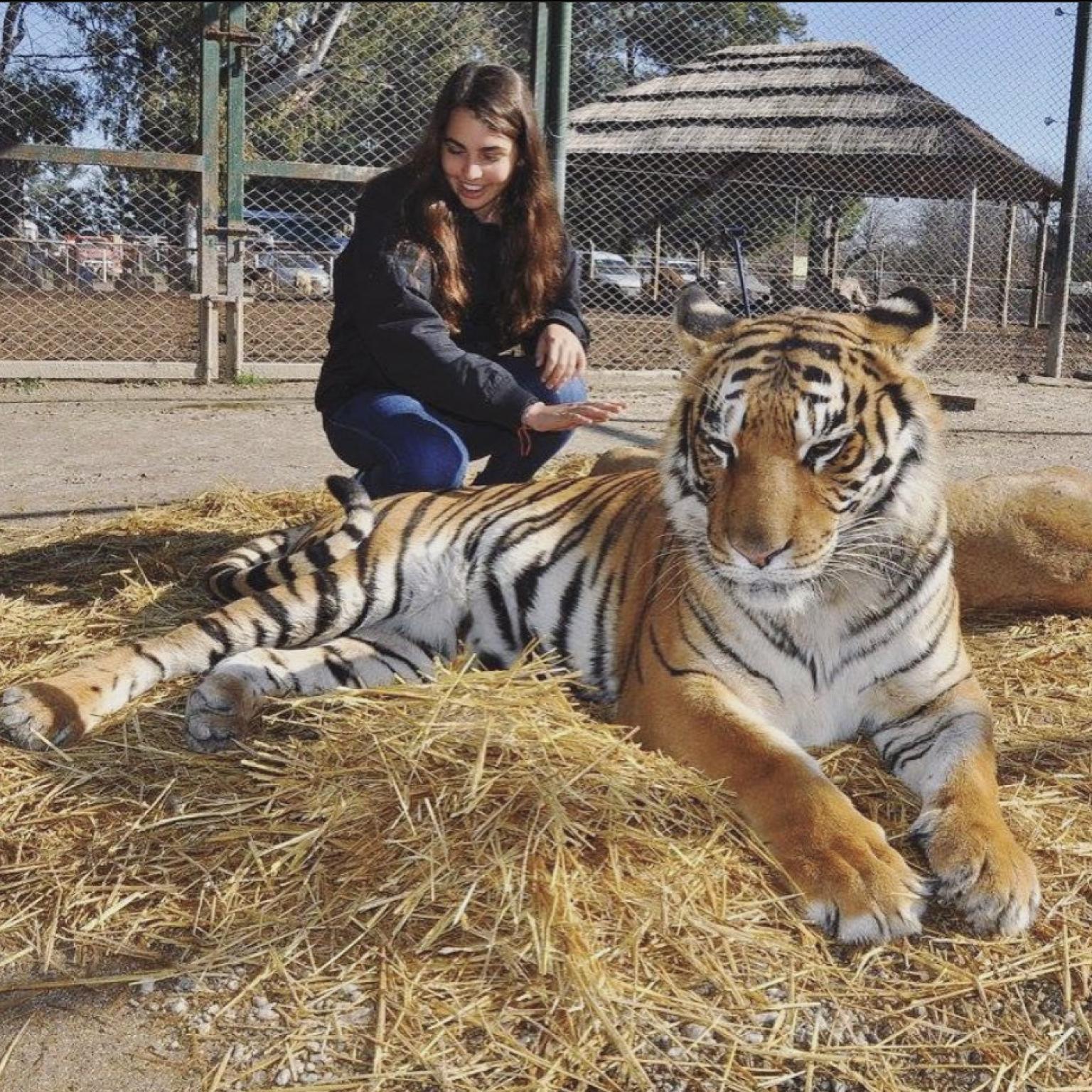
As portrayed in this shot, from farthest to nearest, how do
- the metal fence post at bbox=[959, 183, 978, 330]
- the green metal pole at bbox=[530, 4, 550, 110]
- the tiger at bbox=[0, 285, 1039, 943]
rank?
the metal fence post at bbox=[959, 183, 978, 330]
the green metal pole at bbox=[530, 4, 550, 110]
the tiger at bbox=[0, 285, 1039, 943]

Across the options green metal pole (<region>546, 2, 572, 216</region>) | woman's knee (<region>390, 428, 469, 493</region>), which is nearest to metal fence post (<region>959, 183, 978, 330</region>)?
green metal pole (<region>546, 2, 572, 216</region>)

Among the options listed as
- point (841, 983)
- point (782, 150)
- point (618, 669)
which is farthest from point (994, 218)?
point (841, 983)

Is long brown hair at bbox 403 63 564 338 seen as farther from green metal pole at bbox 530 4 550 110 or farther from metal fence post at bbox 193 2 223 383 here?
metal fence post at bbox 193 2 223 383

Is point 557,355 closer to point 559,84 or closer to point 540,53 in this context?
point 559,84

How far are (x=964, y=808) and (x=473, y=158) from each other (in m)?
2.46

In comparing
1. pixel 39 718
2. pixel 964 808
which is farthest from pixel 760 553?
pixel 39 718

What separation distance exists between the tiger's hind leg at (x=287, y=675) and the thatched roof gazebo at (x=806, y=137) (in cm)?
1021

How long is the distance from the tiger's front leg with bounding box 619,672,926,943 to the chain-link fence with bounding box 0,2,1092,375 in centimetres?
480

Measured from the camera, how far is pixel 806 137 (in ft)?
48.2

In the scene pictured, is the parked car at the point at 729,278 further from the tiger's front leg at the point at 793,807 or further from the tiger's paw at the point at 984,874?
the tiger's paw at the point at 984,874

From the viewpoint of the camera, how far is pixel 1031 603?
3.79 meters

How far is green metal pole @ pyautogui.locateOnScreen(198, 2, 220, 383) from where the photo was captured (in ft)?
24.2

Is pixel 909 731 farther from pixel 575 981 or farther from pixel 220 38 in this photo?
pixel 220 38

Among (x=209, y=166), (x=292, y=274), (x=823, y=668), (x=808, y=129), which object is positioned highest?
(x=808, y=129)
